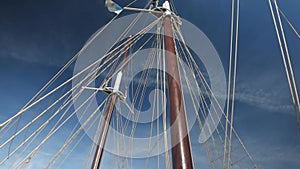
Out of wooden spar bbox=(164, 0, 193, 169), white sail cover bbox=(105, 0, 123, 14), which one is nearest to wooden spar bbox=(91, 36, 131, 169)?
white sail cover bbox=(105, 0, 123, 14)

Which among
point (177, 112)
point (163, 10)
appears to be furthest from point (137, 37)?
point (177, 112)

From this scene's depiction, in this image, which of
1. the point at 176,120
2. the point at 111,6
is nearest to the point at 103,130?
the point at 111,6

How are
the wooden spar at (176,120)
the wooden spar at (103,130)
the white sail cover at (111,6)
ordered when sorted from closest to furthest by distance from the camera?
→ 1. the wooden spar at (176,120)
2. the white sail cover at (111,6)
3. the wooden spar at (103,130)

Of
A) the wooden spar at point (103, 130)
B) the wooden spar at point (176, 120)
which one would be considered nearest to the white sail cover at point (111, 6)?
the wooden spar at point (103, 130)

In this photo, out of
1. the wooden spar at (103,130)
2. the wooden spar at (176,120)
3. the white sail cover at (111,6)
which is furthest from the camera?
the wooden spar at (103,130)

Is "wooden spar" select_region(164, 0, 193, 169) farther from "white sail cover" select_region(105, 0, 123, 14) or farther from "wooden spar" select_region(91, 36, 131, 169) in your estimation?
"wooden spar" select_region(91, 36, 131, 169)

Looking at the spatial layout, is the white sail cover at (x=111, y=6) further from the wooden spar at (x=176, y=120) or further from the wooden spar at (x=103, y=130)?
the wooden spar at (x=176, y=120)

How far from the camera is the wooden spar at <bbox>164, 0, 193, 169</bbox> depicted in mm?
1939

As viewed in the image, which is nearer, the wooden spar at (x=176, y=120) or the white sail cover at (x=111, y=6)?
the wooden spar at (x=176, y=120)

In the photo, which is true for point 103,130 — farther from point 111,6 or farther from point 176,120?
point 176,120

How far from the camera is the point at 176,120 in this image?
2.41 meters

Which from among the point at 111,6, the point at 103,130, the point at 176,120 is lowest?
the point at 176,120

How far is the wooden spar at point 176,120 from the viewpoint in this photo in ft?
6.36

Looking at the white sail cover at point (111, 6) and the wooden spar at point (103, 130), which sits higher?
the white sail cover at point (111, 6)
